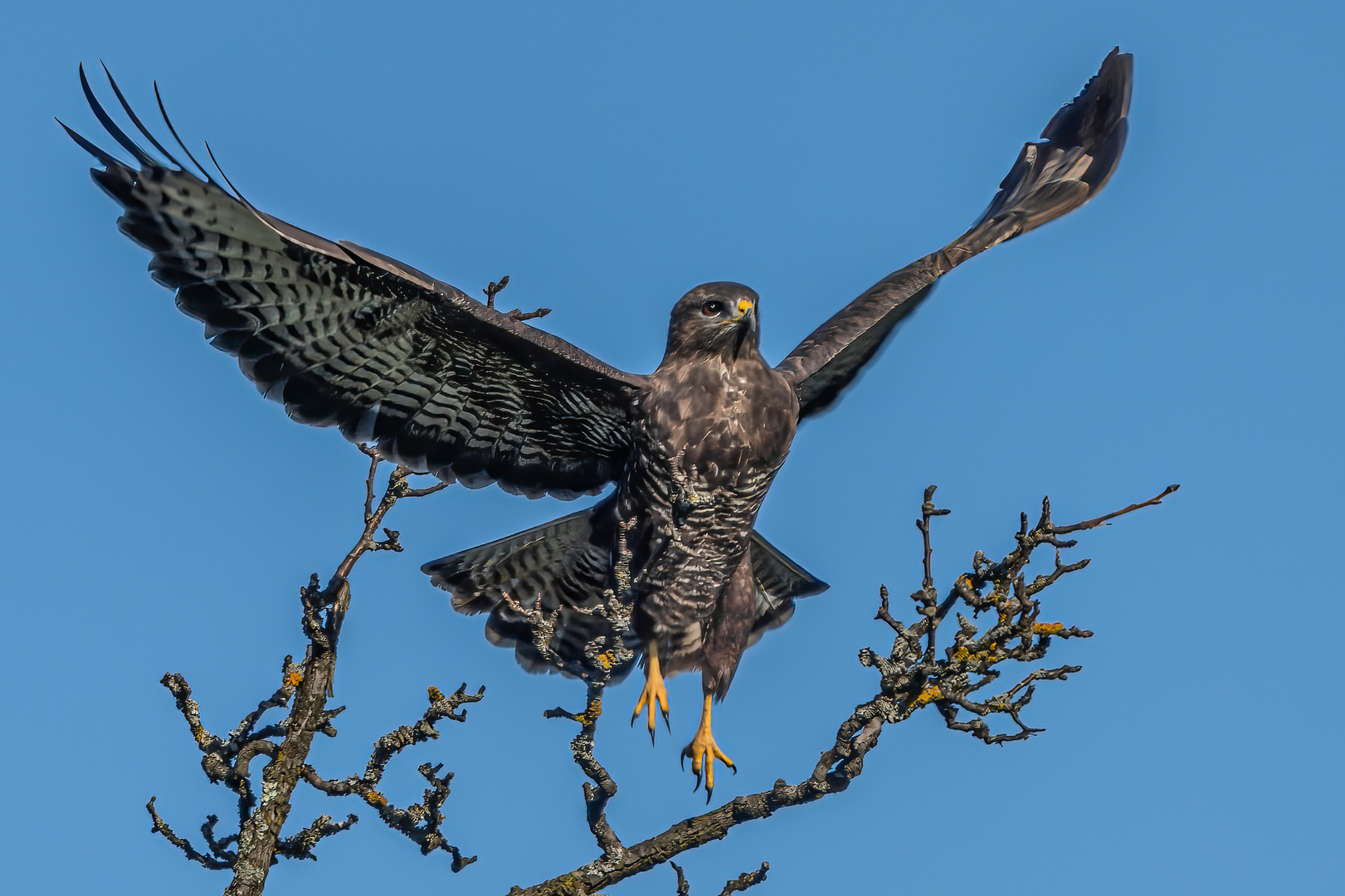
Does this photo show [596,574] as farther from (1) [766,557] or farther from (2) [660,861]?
(2) [660,861]

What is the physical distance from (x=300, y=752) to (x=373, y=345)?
2.07 m

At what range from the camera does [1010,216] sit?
8.98 m

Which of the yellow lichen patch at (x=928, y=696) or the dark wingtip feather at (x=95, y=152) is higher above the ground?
the dark wingtip feather at (x=95, y=152)

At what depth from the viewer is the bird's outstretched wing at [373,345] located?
6.50m

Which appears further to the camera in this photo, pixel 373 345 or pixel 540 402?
pixel 540 402

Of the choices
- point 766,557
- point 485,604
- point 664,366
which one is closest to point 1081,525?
point 664,366

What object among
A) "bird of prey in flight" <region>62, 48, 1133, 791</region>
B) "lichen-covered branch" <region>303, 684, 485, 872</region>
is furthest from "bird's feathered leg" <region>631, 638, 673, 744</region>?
"lichen-covered branch" <region>303, 684, 485, 872</region>

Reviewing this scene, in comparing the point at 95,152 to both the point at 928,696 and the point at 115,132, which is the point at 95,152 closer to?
the point at 115,132

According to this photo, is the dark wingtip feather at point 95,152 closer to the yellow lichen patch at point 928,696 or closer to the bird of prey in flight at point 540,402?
the bird of prey in flight at point 540,402

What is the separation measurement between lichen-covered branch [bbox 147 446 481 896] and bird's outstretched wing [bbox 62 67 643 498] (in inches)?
47.0

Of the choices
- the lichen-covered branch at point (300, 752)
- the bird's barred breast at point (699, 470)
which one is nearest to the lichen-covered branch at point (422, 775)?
the lichen-covered branch at point (300, 752)

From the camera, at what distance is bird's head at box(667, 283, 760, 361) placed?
704 centimetres

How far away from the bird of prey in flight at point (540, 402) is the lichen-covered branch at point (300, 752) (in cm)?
87

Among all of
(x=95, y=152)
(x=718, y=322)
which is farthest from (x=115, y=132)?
(x=718, y=322)
